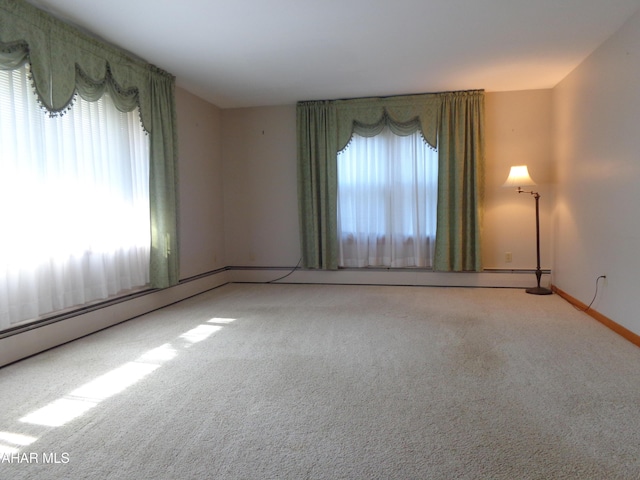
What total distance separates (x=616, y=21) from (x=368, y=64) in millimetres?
1995

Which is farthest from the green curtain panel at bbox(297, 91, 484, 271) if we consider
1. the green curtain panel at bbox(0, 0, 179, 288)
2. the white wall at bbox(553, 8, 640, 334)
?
the green curtain panel at bbox(0, 0, 179, 288)

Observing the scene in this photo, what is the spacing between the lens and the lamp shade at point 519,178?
442cm

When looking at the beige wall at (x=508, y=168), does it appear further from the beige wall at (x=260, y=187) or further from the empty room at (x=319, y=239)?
the beige wall at (x=260, y=187)

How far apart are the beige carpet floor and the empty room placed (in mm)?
15

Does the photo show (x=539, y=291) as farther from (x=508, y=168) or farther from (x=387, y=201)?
(x=387, y=201)

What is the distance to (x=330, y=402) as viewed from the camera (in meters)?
2.00

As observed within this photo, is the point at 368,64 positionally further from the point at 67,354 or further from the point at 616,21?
the point at 67,354

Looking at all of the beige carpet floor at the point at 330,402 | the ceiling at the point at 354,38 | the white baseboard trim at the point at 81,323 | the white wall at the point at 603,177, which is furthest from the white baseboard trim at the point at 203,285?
the ceiling at the point at 354,38

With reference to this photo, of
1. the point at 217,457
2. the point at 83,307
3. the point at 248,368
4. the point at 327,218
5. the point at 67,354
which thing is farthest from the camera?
the point at 327,218

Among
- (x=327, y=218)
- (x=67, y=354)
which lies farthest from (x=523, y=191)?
(x=67, y=354)

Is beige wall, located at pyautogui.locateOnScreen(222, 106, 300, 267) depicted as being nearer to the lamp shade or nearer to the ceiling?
the ceiling

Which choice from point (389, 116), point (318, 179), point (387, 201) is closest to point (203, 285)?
point (318, 179)

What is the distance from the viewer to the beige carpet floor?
152cm

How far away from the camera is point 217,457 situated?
1565 millimetres
